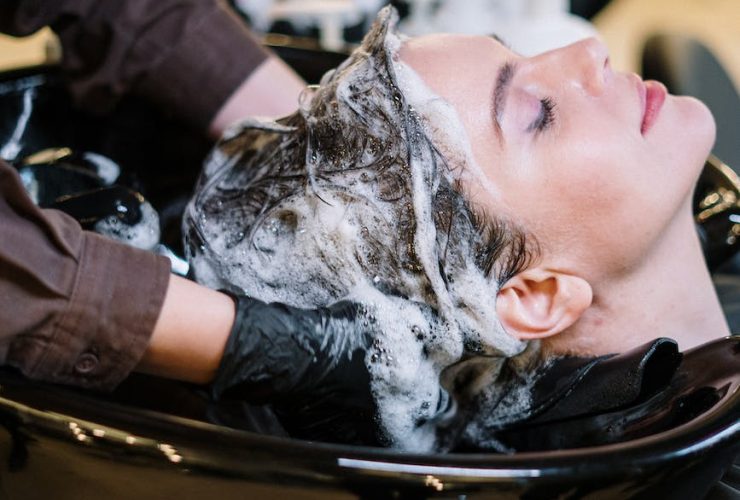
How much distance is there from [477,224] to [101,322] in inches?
14.8

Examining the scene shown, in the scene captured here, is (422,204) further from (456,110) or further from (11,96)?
(11,96)

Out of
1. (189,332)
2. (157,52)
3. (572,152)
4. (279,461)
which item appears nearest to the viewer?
(279,461)

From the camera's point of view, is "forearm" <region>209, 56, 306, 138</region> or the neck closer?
the neck

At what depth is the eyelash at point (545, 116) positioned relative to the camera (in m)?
0.85

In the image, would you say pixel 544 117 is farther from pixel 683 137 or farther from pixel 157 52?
pixel 157 52

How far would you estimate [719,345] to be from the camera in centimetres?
76

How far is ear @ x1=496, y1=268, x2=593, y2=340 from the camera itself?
2.74 ft

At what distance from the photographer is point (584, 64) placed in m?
0.89

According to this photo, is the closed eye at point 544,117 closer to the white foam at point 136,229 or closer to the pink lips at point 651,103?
the pink lips at point 651,103

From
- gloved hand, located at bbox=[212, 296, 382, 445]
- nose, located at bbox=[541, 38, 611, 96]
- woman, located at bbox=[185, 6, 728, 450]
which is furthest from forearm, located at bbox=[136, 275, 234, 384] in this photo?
nose, located at bbox=[541, 38, 611, 96]

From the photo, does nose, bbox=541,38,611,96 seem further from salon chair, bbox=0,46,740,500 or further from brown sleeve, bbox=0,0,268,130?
brown sleeve, bbox=0,0,268,130

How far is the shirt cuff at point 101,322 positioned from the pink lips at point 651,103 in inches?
20.9

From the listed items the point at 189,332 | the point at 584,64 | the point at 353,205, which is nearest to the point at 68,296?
the point at 189,332

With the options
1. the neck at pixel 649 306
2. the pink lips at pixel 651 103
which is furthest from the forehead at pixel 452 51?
the neck at pixel 649 306
